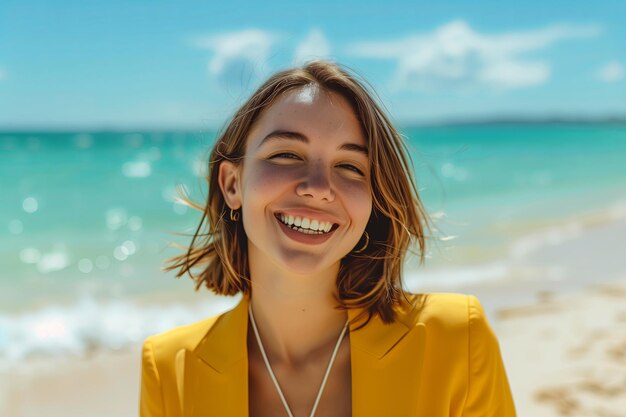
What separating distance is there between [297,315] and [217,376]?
0.31 m

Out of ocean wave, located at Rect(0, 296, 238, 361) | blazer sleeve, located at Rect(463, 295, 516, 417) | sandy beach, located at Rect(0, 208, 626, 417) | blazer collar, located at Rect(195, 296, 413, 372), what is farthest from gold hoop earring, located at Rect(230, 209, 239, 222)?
ocean wave, located at Rect(0, 296, 238, 361)

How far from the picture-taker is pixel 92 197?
16.6 metres

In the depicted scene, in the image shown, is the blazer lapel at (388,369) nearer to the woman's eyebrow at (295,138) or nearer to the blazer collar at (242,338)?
the blazer collar at (242,338)

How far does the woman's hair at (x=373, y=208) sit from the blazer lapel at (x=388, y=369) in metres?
0.10

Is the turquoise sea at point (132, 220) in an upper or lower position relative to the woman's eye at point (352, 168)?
upper

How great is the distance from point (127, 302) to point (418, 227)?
5516 millimetres

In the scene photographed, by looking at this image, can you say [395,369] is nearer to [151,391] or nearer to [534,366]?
[151,391]

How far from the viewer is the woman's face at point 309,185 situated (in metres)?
2.16

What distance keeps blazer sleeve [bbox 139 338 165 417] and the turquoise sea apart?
854mm

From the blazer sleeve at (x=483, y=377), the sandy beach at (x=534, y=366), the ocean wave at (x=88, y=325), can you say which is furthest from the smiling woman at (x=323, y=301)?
the ocean wave at (x=88, y=325)

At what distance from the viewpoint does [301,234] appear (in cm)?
217

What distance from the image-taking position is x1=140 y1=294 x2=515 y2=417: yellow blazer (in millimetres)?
2186

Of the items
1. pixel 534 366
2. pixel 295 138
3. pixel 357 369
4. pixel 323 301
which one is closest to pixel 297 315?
pixel 323 301

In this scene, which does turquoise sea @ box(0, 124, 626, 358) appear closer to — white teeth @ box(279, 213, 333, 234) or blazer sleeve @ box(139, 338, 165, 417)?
white teeth @ box(279, 213, 333, 234)
